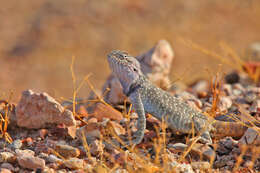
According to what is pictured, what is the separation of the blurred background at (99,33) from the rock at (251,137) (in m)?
8.96

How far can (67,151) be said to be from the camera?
5.12 m

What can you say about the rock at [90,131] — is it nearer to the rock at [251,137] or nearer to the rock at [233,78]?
the rock at [251,137]

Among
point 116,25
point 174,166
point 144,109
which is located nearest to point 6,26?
point 116,25

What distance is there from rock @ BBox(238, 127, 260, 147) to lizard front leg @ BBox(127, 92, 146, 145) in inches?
51.8

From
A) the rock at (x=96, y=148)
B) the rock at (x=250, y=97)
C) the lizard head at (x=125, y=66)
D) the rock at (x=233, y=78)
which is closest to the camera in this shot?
the rock at (x=96, y=148)

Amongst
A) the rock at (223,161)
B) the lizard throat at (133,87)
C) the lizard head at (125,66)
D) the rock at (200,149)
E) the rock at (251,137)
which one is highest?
the lizard head at (125,66)

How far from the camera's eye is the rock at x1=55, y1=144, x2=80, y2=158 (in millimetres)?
5112

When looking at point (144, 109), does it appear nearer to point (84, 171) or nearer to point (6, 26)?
point (84, 171)

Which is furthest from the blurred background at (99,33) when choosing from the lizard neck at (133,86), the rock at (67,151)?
the rock at (67,151)

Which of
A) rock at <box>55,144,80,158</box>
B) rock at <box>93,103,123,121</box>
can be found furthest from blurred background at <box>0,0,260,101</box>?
rock at <box>55,144,80,158</box>

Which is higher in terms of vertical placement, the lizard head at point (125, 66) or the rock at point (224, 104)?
the lizard head at point (125, 66)

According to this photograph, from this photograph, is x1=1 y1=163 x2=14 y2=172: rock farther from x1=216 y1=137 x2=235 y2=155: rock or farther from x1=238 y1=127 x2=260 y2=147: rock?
x1=238 y1=127 x2=260 y2=147: rock

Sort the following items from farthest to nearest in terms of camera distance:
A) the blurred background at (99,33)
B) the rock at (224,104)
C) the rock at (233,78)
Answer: the blurred background at (99,33) < the rock at (233,78) < the rock at (224,104)

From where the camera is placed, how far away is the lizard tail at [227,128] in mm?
5664
